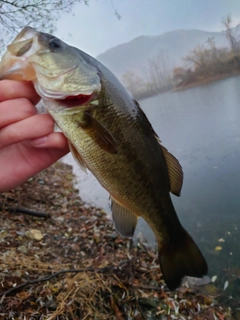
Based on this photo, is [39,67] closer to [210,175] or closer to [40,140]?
[40,140]

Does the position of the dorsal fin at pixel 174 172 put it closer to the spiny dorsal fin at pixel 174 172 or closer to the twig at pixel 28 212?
the spiny dorsal fin at pixel 174 172

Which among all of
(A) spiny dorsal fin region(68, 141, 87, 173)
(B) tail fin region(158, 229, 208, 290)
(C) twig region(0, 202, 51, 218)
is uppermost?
(A) spiny dorsal fin region(68, 141, 87, 173)

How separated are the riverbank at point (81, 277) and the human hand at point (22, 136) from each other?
1189 mm

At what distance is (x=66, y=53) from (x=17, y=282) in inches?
73.4

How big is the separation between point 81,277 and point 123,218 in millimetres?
1176

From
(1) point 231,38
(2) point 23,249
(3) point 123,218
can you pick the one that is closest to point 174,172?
(3) point 123,218

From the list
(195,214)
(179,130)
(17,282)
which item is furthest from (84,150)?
(179,130)

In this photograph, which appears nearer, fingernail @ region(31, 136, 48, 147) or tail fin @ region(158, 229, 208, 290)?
fingernail @ region(31, 136, 48, 147)

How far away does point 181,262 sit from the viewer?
1757 millimetres

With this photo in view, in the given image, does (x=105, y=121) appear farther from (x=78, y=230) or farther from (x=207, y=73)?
(x=207, y=73)

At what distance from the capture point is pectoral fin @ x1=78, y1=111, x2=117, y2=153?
1211 mm

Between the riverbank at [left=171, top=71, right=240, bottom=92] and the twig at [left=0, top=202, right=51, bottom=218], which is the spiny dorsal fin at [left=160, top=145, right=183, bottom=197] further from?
the riverbank at [left=171, top=71, right=240, bottom=92]

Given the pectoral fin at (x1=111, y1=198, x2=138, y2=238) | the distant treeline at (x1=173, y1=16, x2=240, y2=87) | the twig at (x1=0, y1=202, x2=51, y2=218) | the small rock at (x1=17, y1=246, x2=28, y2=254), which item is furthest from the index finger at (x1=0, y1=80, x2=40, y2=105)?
the distant treeline at (x1=173, y1=16, x2=240, y2=87)

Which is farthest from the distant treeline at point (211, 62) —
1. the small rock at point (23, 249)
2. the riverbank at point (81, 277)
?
the small rock at point (23, 249)
